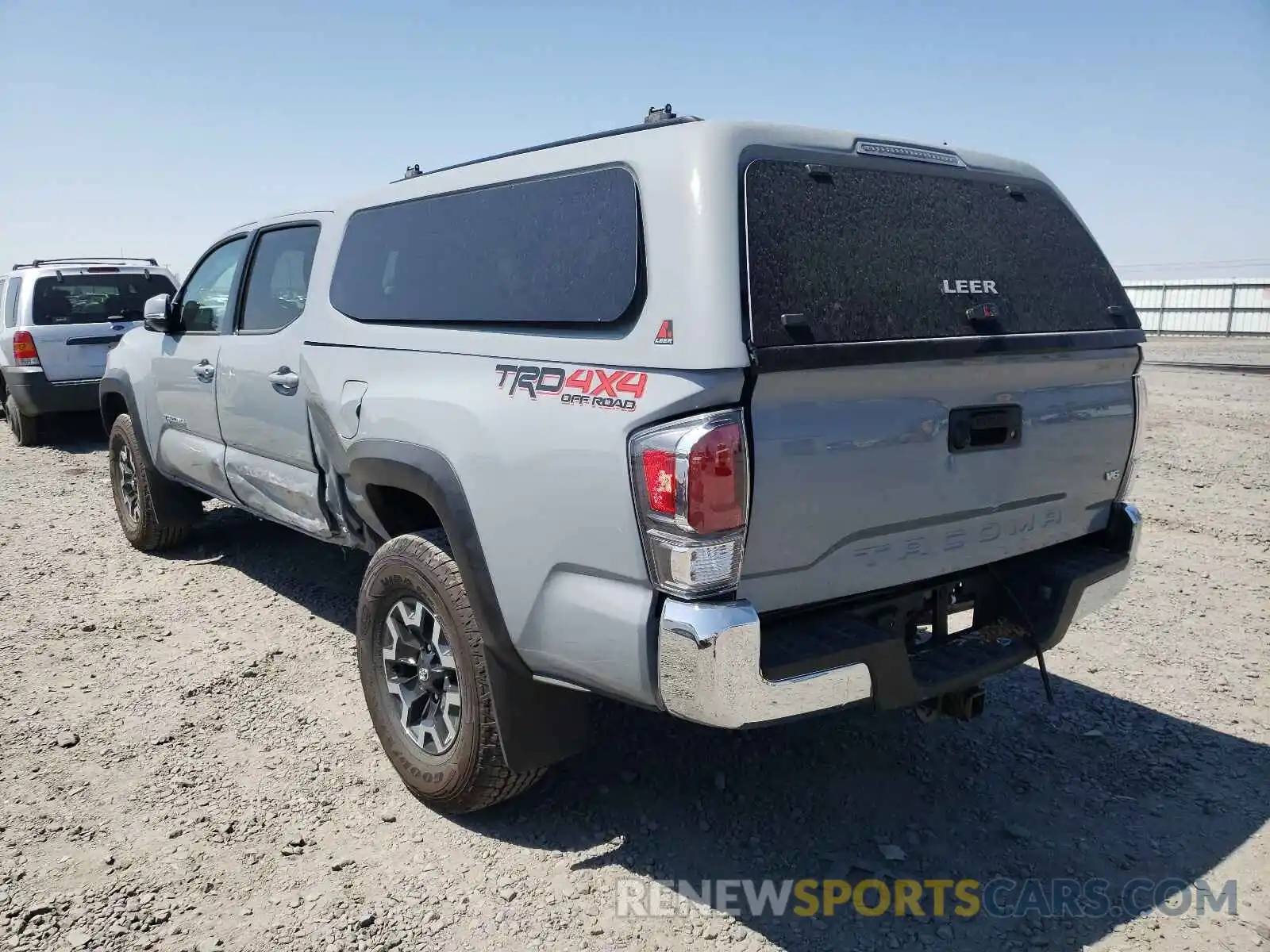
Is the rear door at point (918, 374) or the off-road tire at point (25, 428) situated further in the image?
the off-road tire at point (25, 428)

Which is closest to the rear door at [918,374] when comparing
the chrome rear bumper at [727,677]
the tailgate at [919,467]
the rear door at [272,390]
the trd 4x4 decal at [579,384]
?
the tailgate at [919,467]

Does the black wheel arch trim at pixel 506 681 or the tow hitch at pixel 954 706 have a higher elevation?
the black wheel arch trim at pixel 506 681

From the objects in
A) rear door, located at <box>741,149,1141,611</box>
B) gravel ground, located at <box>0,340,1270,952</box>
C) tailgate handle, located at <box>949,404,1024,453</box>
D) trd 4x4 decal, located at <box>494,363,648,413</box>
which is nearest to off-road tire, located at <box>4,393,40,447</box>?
gravel ground, located at <box>0,340,1270,952</box>

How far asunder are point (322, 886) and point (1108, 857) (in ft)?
8.15

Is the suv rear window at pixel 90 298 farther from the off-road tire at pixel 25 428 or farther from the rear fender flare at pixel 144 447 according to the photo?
the rear fender flare at pixel 144 447

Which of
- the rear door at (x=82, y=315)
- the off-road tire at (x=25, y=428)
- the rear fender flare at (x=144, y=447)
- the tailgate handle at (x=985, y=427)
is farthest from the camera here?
the off-road tire at (x=25, y=428)

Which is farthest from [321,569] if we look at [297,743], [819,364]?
[819,364]

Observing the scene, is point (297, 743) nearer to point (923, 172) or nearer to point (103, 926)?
point (103, 926)

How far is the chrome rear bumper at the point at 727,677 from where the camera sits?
2336 millimetres

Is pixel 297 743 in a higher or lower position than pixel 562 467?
lower

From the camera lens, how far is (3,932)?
2754 millimetres

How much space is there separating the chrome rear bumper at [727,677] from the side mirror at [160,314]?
4.24 metres

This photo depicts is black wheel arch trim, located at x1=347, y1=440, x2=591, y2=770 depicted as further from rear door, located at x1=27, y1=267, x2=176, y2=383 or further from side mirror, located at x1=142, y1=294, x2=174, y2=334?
rear door, located at x1=27, y1=267, x2=176, y2=383

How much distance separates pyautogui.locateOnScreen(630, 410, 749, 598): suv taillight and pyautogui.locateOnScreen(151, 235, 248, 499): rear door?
341 cm
